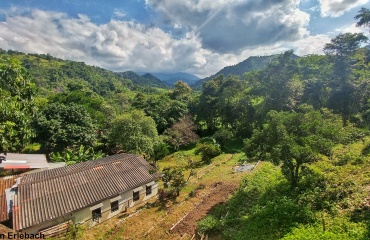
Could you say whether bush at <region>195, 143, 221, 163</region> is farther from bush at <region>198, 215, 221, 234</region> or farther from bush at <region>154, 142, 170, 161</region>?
bush at <region>198, 215, 221, 234</region>

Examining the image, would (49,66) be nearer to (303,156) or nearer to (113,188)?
(113,188)

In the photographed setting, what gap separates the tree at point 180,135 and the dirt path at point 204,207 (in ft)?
65.2

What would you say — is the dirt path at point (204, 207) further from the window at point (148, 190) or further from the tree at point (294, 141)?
the window at point (148, 190)

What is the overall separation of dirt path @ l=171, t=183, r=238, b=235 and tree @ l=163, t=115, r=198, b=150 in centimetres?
1987

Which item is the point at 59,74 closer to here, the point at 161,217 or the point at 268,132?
the point at 161,217

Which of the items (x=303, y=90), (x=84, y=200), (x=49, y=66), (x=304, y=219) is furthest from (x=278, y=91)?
(x=49, y=66)

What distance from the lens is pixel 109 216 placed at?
18.4 m

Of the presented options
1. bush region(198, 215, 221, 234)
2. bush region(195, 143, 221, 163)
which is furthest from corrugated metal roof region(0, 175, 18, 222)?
bush region(195, 143, 221, 163)

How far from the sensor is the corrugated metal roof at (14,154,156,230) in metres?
15.3

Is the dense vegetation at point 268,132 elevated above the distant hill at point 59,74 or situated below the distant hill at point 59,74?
below

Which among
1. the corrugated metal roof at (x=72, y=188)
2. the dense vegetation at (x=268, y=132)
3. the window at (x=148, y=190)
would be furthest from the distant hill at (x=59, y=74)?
the window at (x=148, y=190)

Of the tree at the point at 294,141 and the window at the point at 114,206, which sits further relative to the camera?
the window at the point at 114,206

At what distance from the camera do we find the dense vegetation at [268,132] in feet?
36.3

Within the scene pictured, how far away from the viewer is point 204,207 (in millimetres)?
16859
